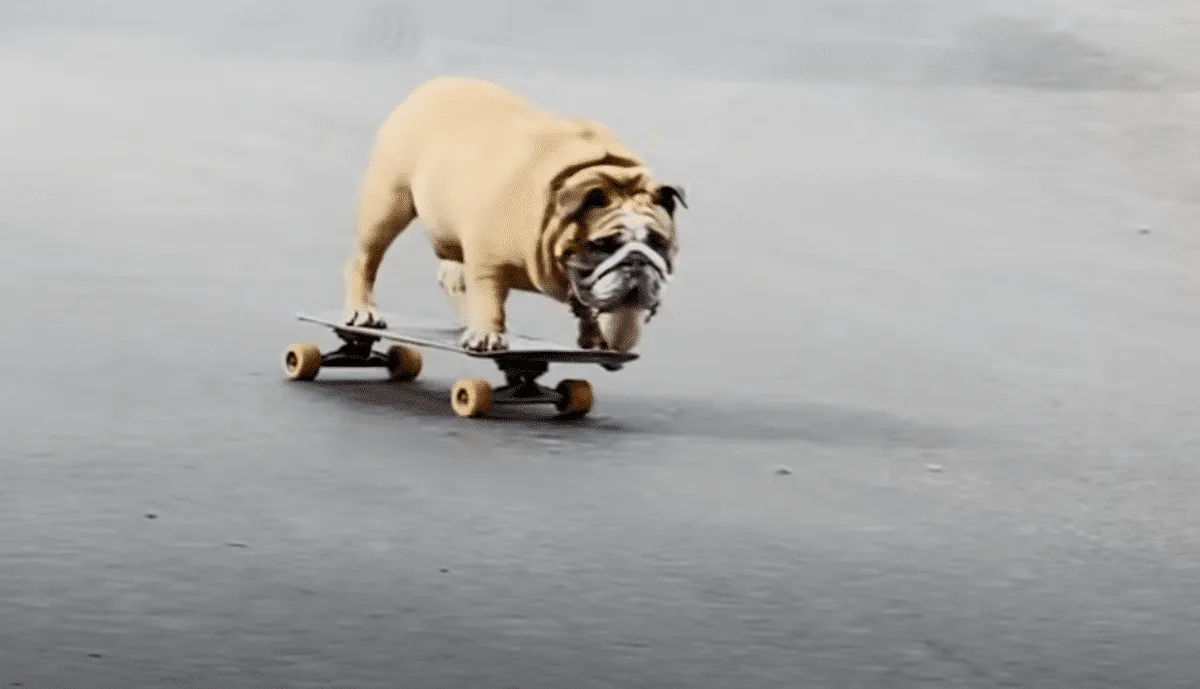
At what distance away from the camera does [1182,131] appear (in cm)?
777

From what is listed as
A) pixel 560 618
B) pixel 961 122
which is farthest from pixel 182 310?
pixel 961 122

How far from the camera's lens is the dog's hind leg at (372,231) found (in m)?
4.43

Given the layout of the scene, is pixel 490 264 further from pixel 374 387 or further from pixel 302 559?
pixel 302 559

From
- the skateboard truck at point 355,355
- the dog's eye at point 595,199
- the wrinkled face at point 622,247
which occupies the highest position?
the dog's eye at point 595,199

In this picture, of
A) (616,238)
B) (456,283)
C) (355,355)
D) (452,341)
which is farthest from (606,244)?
(355,355)

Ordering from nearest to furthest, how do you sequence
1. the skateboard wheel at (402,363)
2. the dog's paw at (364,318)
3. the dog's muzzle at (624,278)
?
the dog's muzzle at (624,278), the dog's paw at (364,318), the skateboard wheel at (402,363)

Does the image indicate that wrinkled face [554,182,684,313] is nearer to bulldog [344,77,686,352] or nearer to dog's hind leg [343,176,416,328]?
bulldog [344,77,686,352]

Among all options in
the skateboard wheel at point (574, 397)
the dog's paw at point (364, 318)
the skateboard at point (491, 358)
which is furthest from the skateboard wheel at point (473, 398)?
the dog's paw at point (364, 318)

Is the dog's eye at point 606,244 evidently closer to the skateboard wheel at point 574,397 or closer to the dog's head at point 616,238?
the dog's head at point 616,238

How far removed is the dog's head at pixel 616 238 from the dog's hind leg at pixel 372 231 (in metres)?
0.53

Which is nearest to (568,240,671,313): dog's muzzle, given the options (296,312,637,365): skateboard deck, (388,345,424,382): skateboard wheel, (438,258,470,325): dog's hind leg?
(296,312,637,365): skateboard deck

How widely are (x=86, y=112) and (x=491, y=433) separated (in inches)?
162

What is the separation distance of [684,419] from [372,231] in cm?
65

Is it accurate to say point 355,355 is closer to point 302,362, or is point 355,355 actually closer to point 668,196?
point 302,362
